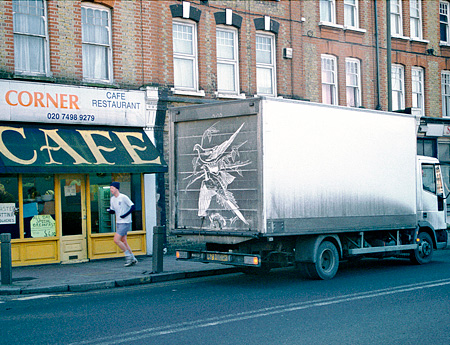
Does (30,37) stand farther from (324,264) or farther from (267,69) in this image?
(324,264)

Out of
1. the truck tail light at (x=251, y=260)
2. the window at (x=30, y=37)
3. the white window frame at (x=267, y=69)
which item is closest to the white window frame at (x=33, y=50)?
the window at (x=30, y=37)

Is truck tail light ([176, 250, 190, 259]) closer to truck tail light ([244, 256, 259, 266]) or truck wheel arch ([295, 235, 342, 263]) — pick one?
truck tail light ([244, 256, 259, 266])

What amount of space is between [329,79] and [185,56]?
21.4 ft

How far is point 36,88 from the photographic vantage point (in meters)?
14.5

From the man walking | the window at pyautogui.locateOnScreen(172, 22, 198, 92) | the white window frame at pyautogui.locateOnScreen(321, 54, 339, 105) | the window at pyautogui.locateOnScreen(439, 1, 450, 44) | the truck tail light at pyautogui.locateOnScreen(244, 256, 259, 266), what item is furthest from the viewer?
the window at pyautogui.locateOnScreen(439, 1, 450, 44)

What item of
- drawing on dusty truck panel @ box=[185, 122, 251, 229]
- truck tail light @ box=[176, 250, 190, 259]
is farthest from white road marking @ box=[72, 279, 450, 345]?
truck tail light @ box=[176, 250, 190, 259]

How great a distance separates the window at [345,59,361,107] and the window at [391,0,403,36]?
115 inches

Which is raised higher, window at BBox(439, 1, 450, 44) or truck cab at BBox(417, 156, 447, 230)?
window at BBox(439, 1, 450, 44)

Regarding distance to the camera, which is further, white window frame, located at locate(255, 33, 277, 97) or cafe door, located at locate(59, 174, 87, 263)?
white window frame, located at locate(255, 33, 277, 97)

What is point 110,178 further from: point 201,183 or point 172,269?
point 201,183

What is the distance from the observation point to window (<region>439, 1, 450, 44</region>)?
86.7 ft

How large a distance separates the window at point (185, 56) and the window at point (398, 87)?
10087mm

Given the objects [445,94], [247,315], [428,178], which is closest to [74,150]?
[247,315]

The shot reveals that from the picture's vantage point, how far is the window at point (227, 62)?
18.7m
